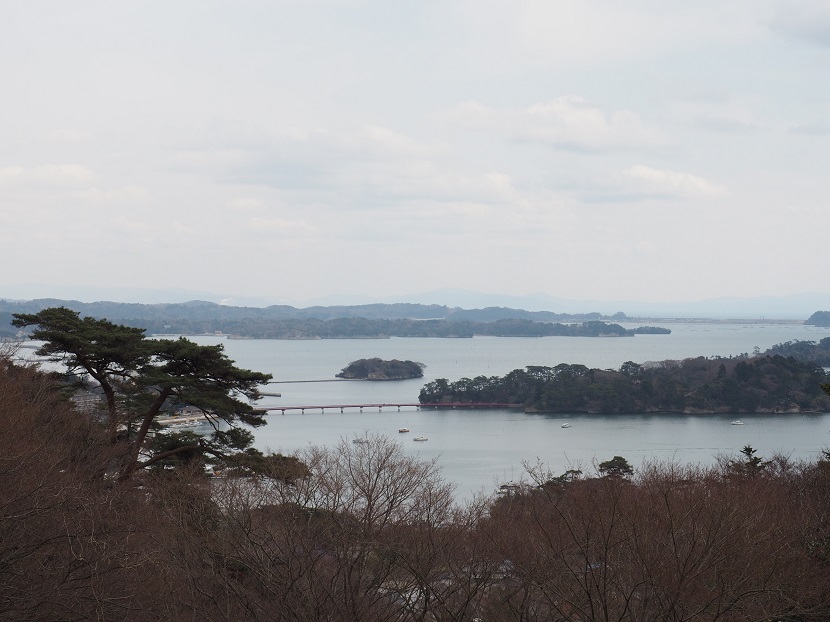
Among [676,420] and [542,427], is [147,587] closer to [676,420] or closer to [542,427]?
[542,427]

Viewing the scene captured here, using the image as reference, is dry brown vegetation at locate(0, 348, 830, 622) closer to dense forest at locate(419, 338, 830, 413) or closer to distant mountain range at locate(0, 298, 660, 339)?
dense forest at locate(419, 338, 830, 413)

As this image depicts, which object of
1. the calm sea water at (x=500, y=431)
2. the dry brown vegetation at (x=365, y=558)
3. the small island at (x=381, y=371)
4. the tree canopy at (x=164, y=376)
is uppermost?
the tree canopy at (x=164, y=376)

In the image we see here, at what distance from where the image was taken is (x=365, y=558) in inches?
249

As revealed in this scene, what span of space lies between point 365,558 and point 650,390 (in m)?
46.4

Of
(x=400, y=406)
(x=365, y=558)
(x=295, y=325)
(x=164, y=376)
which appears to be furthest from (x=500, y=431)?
(x=295, y=325)

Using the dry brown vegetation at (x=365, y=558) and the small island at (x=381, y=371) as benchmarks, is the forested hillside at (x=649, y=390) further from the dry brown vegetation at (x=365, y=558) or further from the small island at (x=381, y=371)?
the dry brown vegetation at (x=365, y=558)

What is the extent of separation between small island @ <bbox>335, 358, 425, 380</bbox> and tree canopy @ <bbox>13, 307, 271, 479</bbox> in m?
56.7

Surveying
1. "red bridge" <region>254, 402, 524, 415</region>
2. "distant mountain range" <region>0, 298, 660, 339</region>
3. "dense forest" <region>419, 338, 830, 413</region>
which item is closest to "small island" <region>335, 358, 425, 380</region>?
"dense forest" <region>419, 338, 830, 413</region>

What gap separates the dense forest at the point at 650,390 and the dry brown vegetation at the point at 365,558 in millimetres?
41880

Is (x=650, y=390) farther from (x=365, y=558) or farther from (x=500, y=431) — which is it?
(x=365, y=558)

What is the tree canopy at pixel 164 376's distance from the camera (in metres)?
11.0

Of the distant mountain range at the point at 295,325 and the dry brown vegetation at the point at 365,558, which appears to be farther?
the distant mountain range at the point at 295,325

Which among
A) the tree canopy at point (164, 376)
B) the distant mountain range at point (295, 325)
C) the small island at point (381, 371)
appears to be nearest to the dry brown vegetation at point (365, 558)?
the tree canopy at point (164, 376)

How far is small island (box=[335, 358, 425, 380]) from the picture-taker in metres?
68.9
